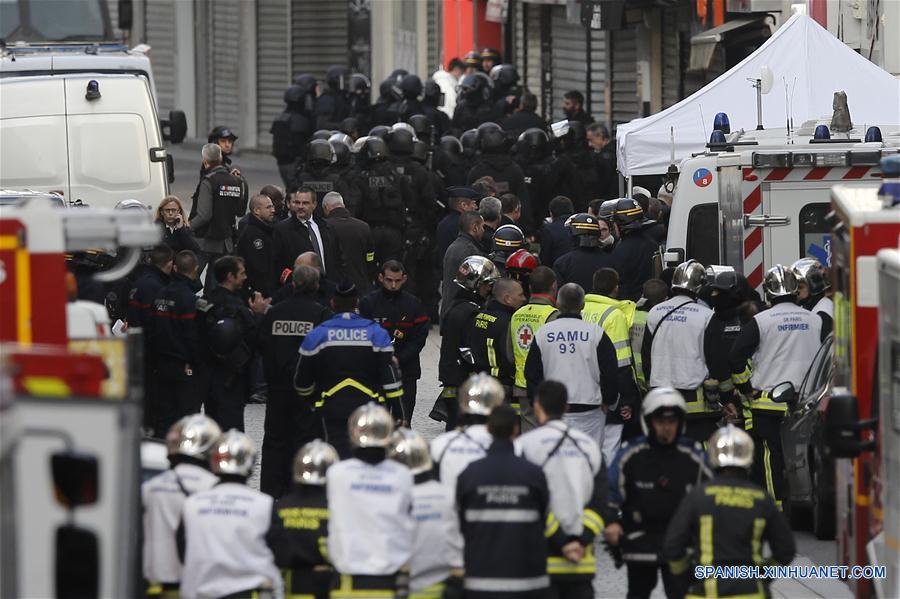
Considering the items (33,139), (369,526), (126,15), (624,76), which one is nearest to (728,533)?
(369,526)

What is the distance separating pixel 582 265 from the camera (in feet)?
47.6

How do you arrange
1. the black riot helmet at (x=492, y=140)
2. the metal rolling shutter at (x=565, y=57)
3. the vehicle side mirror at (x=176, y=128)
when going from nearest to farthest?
the black riot helmet at (x=492, y=140), the vehicle side mirror at (x=176, y=128), the metal rolling shutter at (x=565, y=57)

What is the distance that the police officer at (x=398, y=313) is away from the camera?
13445 mm

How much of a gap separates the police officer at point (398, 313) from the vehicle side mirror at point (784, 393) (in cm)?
264

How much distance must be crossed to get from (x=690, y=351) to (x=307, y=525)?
4.03 m

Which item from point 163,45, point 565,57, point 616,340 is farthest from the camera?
point 163,45

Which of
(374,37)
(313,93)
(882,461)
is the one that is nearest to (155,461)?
(882,461)

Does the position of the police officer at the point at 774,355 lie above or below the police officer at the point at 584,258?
below

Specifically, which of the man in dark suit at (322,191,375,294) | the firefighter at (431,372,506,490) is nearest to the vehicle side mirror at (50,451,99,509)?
the firefighter at (431,372,506,490)

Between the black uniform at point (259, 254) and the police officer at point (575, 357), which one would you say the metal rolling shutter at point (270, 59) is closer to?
the black uniform at point (259, 254)

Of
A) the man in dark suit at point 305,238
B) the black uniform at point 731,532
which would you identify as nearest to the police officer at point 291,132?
the man in dark suit at point 305,238

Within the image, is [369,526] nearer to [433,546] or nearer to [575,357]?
[433,546]

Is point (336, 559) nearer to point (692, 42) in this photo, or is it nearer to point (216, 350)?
point (216, 350)

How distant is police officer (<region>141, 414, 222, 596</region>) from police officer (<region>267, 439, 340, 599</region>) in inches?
15.1
